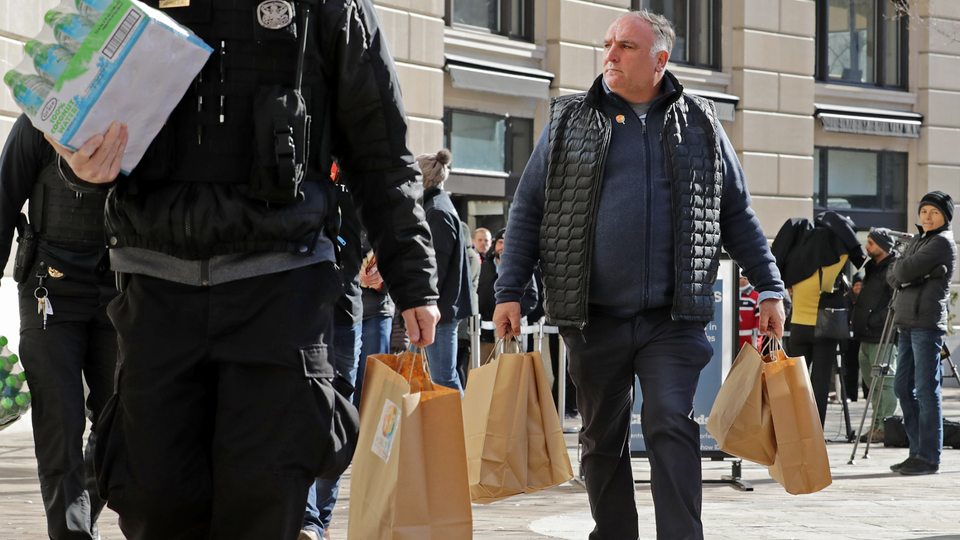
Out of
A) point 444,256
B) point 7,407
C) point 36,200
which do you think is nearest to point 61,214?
point 36,200

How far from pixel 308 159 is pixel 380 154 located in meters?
0.20

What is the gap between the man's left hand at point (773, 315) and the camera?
501 cm

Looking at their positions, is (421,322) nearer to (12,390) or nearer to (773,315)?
(773,315)

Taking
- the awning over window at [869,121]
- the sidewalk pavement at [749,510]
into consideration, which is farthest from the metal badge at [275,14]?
the awning over window at [869,121]

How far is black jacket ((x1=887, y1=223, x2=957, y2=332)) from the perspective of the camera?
29.7ft

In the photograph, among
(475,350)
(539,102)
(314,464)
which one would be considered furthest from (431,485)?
(539,102)

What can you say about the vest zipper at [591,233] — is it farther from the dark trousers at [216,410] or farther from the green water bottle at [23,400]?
the green water bottle at [23,400]

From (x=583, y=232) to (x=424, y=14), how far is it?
1054 cm

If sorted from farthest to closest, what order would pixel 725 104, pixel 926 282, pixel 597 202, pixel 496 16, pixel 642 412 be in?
pixel 725 104
pixel 496 16
pixel 926 282
pixel 597 202
pixel 642 412

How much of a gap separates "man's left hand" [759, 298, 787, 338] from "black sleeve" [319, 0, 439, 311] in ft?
7.42

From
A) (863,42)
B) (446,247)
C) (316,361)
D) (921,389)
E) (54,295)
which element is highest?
(863,42)

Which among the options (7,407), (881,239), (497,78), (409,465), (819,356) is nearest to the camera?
(409,465)

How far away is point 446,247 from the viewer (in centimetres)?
786

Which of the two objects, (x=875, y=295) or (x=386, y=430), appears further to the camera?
(x=875, y=295)
